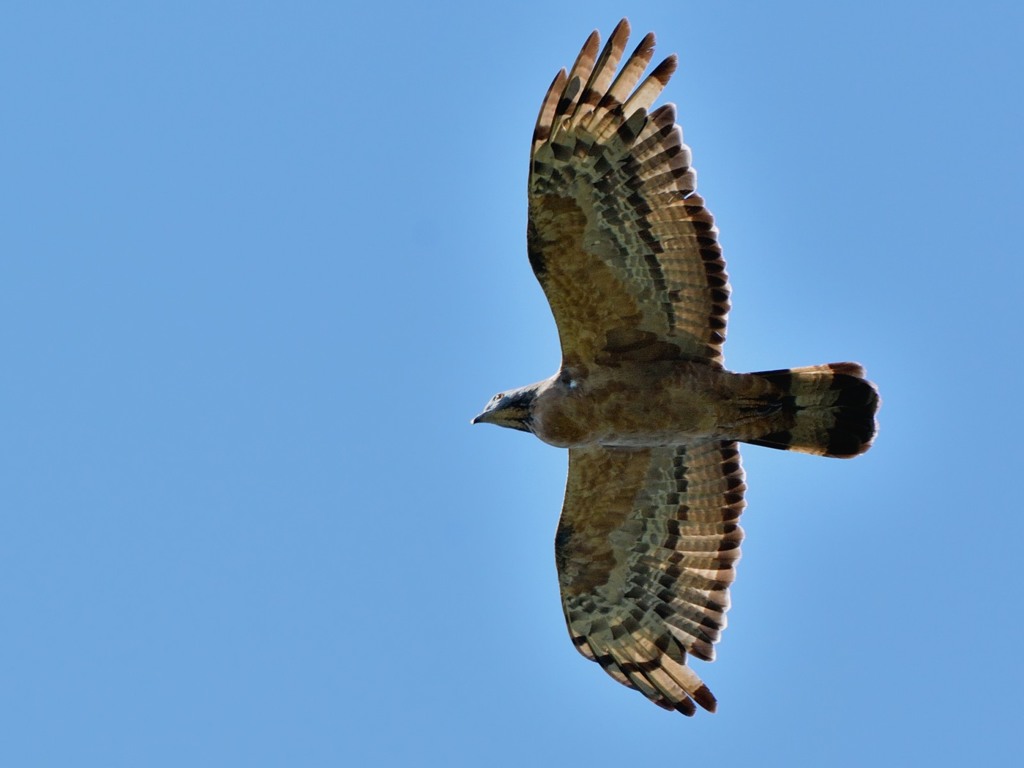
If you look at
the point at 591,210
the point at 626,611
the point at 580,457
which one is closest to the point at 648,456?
the point at 580,457

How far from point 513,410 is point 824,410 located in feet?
8.00

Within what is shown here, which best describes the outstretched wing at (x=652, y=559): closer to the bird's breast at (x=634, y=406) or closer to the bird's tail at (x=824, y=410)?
the bird's breast at (x=634, y=406)

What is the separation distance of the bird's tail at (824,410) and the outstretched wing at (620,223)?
24.3 inches

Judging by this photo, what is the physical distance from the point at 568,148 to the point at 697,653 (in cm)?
444

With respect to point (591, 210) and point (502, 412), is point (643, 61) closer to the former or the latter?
point (591, 210)

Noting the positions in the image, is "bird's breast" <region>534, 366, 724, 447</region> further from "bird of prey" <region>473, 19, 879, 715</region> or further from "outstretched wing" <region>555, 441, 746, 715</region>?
"outstretched wing" <region>555, 441, 746, 715</region>

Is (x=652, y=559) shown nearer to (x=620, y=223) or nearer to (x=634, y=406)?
(x=634, y=406)

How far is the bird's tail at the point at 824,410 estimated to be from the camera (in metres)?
12.0

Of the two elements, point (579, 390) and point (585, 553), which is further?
point (585, 553)

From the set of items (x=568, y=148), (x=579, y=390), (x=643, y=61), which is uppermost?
(x=643, y=61)

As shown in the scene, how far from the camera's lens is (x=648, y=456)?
503 inches

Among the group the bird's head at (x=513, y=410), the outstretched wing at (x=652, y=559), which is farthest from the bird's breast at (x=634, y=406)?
the outstretched wing at (x=652, y=559)

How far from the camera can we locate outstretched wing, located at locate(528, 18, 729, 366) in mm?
11273

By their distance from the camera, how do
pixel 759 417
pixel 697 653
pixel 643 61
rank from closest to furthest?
pixel 643 61 → pixel 759 417 → pixel 697 653
